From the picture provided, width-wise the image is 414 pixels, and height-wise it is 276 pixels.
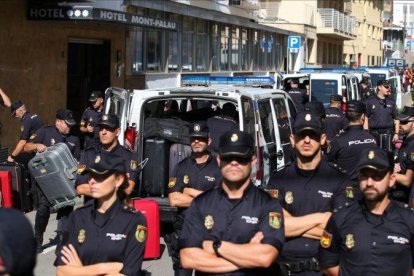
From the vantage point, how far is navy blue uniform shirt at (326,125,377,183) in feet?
27.3

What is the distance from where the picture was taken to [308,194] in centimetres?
A: 520

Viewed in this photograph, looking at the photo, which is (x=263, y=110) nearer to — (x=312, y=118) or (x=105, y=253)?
(x=312, y=118)

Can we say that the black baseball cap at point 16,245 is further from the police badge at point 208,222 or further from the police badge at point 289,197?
the police badge at point 289,197

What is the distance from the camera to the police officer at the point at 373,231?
428 centimetres

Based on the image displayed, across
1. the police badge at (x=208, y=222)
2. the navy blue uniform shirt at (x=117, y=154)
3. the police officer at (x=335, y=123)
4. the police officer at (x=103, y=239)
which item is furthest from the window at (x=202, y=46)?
the police badge at (x=208, y=222)

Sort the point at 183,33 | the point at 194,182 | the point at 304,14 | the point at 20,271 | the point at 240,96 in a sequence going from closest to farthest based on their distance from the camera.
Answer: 1. the point at 20,271
2. the point at 194,182
3. the point at 240,96
4. the point at 183,33
5. the point at 304,14

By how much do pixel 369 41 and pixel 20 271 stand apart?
73684 millimetres

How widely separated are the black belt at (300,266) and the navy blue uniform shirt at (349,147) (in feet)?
11.1

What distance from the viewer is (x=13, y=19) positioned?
51.7 ft

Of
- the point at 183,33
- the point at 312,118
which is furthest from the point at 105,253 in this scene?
the point at 183,33

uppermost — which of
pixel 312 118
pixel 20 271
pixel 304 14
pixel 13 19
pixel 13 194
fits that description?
pixel 304 14

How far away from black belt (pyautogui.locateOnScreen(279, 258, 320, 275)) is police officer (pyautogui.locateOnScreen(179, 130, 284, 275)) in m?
0.58

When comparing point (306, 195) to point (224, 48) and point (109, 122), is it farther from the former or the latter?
point (224, 48)

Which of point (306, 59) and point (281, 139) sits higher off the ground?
point (306, 59)
